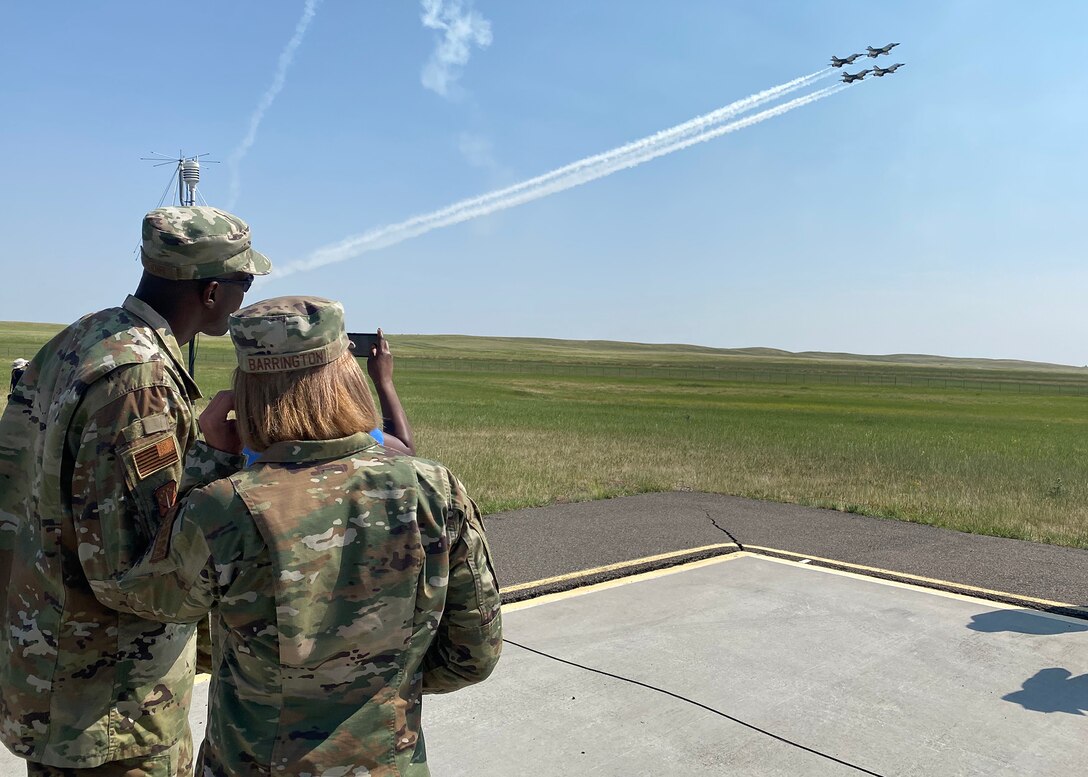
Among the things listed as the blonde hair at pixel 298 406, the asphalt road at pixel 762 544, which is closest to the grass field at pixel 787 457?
the asphalt road at pixel 762 544

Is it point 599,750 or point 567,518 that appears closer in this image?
point 599,750

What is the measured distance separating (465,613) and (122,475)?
0.85 m

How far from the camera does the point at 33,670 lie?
6.79 feet

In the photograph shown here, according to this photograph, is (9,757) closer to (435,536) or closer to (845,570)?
(435,536)

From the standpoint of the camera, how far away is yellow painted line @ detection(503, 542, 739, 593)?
21.7 ft

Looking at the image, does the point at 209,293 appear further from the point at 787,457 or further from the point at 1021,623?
the point at 787,457

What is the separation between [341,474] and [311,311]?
0.36 metres

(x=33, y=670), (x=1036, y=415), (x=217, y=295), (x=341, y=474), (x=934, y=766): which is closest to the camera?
(x=341, y=474)

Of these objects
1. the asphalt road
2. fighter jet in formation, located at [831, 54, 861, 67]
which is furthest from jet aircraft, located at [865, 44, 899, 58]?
the asphalt road

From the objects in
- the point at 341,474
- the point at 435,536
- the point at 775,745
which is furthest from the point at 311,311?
the point at 775,745

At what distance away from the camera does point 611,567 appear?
7277 millimetres

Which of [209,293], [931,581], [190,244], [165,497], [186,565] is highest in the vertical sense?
[190,244]

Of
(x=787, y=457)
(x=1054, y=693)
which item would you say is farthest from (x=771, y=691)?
(x=787, y=457)

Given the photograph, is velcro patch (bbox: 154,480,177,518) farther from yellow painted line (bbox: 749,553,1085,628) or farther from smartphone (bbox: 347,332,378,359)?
yellow painted line (bbox: 749,553,1085,628)
